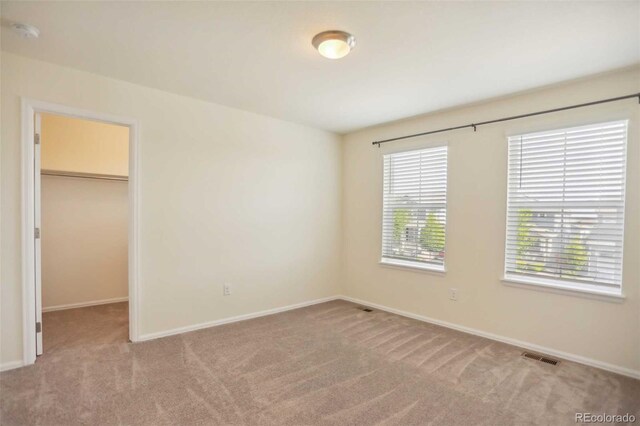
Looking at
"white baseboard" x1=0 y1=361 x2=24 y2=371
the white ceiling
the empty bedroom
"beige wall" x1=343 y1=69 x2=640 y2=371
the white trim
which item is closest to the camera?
the white ceiling

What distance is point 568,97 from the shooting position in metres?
2.97

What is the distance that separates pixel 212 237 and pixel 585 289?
12.2 ft

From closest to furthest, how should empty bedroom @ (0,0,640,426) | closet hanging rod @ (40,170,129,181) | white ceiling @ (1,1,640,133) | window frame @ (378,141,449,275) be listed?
white ceiling @ (1,1,640,133)
empty bedroom @ (0,0,640,426)
window frame @ (378,141,449,275)
closet hanging rod @ (40,170,129,181)

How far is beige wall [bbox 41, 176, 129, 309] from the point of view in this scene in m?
4.23

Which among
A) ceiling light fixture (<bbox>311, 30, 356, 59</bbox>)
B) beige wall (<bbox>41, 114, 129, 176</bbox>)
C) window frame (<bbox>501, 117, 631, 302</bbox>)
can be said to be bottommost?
window frame (<bbox>501, 117, 631, 302</bbox>)

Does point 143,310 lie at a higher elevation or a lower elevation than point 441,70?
lower

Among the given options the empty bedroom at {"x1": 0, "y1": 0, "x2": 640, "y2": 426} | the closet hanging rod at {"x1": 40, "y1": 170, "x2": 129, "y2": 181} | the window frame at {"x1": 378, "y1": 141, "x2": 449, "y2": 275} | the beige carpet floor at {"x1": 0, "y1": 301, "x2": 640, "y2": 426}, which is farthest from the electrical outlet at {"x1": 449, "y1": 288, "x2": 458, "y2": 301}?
the closet hanging rod at {"x1": 40, "y1": 170, "x2": 129, "y2": 181}

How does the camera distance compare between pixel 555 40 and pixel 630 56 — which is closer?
pixel 555 40

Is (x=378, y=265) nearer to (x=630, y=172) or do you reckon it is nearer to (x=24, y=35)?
(x=630, y=172)

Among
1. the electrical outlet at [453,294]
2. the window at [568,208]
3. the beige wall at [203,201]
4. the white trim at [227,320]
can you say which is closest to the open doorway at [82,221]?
the white trim at [227,320]

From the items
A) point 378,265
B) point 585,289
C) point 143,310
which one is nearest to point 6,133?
point 143,310

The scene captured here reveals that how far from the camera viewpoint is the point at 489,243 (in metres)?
3.46

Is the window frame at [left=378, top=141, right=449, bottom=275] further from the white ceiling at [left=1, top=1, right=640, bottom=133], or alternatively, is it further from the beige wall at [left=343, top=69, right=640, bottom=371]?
the white ceiling at [left=1, top=1, right=640, bottom=133]

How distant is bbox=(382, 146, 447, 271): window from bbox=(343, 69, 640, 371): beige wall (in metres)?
0.11
